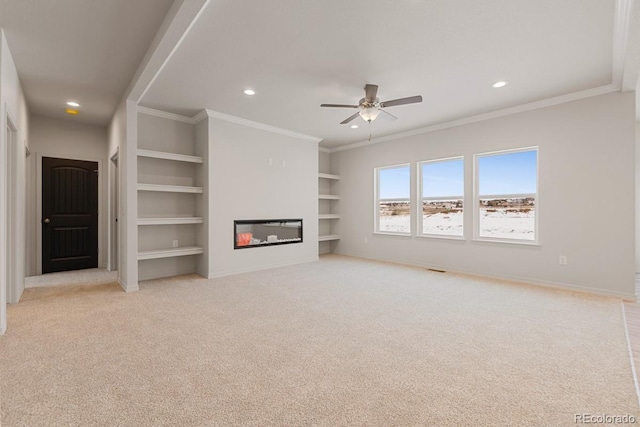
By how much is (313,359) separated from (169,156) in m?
3.80

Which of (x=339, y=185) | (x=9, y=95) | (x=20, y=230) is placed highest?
(x=9, y=95)

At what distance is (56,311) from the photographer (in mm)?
3195

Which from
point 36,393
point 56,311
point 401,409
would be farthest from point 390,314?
point 56,311

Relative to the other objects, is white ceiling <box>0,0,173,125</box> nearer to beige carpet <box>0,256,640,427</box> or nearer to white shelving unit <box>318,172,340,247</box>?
beige carpet <box>0,256,640,427</box>

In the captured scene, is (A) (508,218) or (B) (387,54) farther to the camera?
(A) (508,218)

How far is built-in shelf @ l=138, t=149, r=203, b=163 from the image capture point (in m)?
4.29

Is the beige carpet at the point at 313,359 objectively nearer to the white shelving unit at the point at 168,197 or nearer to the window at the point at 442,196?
the white shelving unit at the point at 168,197

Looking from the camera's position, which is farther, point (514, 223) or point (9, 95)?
point (514, 223)

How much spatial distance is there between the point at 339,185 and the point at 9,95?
5699mm

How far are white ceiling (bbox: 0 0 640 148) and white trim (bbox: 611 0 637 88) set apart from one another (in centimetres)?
2

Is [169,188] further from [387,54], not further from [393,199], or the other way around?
[393,199]

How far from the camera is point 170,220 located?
4.49 m

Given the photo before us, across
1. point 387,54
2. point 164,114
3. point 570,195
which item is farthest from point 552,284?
point 164,114

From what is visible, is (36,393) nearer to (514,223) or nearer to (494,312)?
(494,312)
